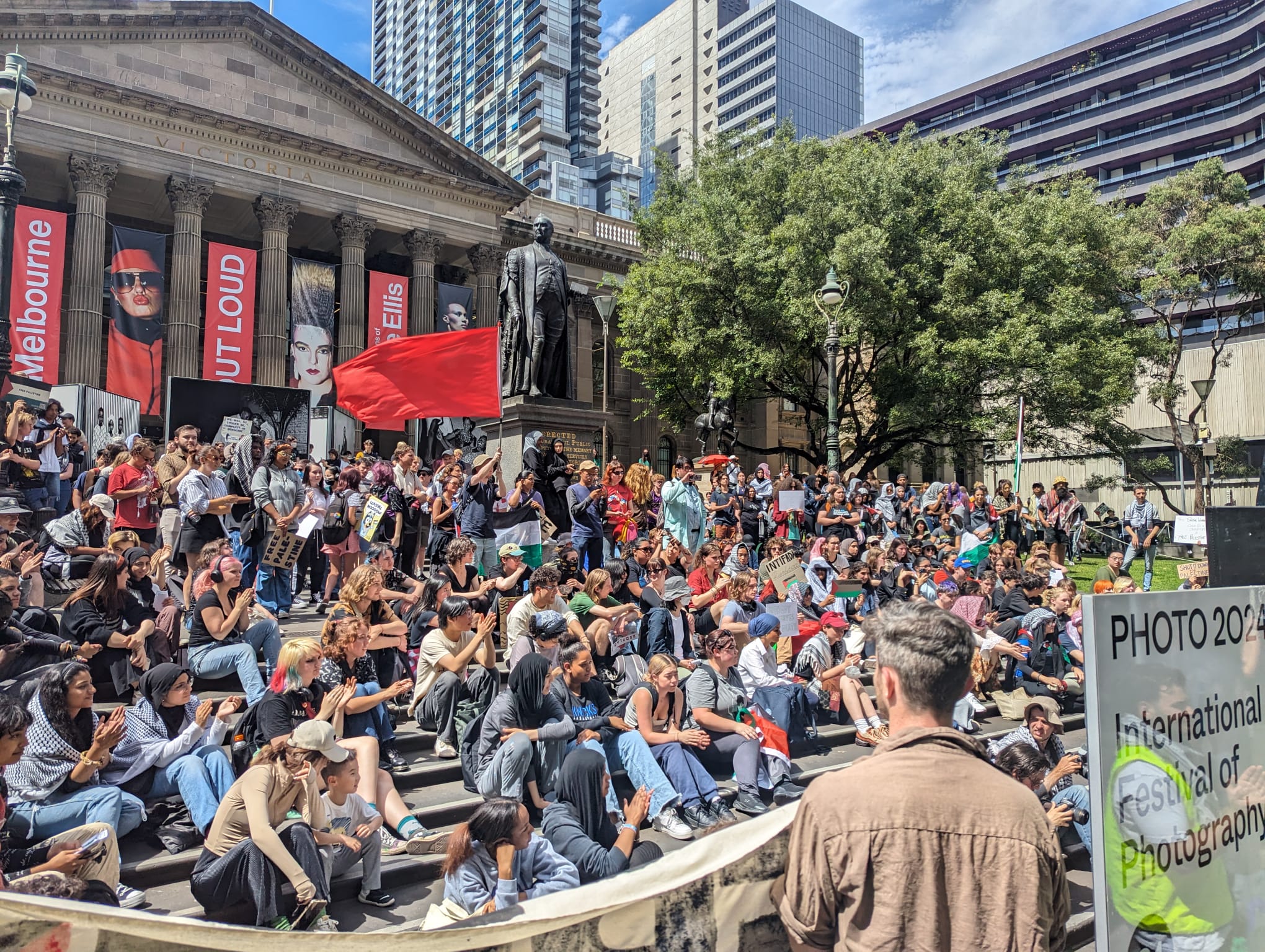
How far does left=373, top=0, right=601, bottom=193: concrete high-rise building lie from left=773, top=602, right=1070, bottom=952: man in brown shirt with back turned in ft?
327

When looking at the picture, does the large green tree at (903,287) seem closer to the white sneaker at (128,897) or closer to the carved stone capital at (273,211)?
the carved stone capital at (273,211)

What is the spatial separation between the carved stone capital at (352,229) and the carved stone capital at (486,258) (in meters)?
4.46

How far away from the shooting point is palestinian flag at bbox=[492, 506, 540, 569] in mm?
10312

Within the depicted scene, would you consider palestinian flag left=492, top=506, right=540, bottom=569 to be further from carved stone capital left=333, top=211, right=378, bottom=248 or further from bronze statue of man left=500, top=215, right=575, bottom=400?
carved stone capital left=333, top=211, right=378, bottom=248

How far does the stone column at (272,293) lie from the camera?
28.9m

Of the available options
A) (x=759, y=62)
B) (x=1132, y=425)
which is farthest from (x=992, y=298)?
(x=759, y=62)

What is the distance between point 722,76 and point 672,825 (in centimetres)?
11228

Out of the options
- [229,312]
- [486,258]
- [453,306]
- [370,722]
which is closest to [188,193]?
[229,312]

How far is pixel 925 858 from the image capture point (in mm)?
1946

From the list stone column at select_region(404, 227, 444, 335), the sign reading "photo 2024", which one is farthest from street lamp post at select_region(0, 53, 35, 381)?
stone column at select_region(404, 227, 444, 335)

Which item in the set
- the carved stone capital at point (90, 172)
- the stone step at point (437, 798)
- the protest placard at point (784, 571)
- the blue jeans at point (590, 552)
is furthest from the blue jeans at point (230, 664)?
the carved stone capital at point (90, 172)

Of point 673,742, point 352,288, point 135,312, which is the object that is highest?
point 352,288

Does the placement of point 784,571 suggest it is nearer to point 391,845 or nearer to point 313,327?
point 391,845

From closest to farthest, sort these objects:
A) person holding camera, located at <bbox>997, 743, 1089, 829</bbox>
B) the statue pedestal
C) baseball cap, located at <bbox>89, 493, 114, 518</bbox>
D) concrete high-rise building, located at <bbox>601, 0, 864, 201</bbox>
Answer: person holding camera, located at <bbox>997, 743, 1089, 829</bbox>, baseball cap, located at <bbox>89, 493, 114, 518</bbox>, the statue pedestal, concrete high-rise building, located at <bbox>601, 0, 864, 201</bbox>
